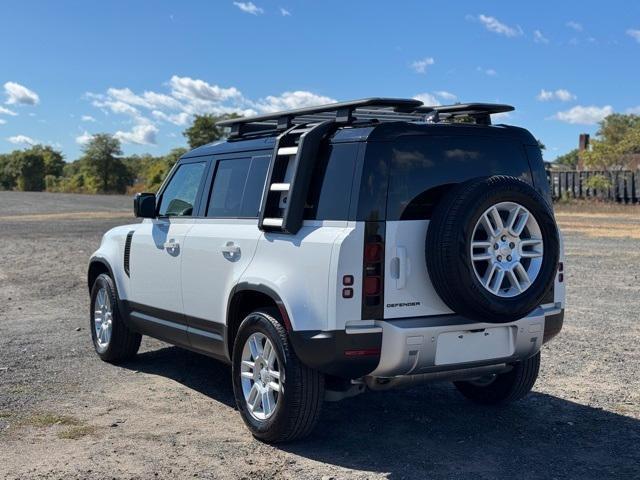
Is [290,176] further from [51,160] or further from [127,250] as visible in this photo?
[51,160]

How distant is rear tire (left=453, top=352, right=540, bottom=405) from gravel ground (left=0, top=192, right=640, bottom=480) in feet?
0.39

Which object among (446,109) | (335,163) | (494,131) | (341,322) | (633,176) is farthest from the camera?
(633,176)

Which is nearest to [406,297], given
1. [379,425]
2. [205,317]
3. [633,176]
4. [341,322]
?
[341,322]

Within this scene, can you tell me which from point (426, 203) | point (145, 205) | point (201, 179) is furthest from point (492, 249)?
point (145, 205)

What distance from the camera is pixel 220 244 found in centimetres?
525

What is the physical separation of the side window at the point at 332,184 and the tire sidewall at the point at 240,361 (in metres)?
0.76

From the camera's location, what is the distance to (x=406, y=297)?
4.30 m

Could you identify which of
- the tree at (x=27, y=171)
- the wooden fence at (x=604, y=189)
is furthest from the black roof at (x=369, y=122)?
the tree at (x=27, y=171)

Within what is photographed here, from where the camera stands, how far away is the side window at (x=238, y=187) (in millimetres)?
5141

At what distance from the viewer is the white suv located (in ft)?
13.8

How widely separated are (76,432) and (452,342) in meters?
2.64

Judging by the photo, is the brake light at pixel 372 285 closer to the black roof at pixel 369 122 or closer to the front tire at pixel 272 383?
the front tire at pixel 272 383

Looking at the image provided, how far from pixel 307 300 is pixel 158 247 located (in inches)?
88.1

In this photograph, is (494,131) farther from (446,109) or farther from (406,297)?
(406,297)
